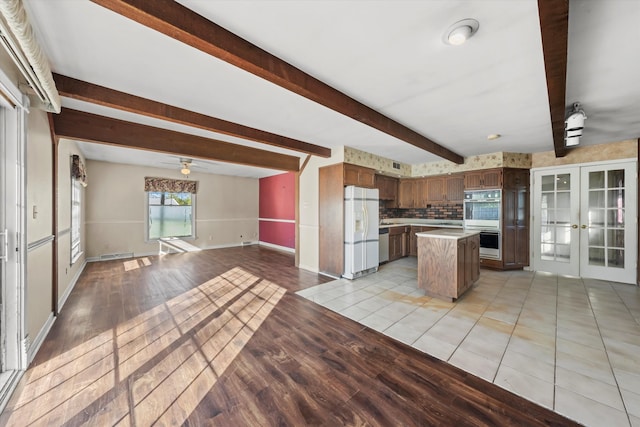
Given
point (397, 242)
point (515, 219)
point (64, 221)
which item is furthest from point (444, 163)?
point (64, 221)

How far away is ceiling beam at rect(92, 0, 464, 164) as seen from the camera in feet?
4.22

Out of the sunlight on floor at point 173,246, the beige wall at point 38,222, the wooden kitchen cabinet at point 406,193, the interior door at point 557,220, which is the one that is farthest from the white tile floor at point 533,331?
the sunlight on floor at point 173,246

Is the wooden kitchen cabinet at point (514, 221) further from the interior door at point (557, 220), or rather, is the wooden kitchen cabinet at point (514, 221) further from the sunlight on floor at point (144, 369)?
the sunlight on floor at point (144, 369)

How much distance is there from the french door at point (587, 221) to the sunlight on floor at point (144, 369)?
18.1ft

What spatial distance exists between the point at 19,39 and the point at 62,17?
33cm

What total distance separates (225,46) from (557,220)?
20.5ft

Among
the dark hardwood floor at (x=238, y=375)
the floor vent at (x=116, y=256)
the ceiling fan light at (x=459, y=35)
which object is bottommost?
the dark hardwood floor at (x=238, y=375)

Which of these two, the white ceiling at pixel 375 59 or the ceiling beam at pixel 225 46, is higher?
the white ceiling at pixel 375 59

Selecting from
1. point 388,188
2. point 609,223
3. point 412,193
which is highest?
point 388,188

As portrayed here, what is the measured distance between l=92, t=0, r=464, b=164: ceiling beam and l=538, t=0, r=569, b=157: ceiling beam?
150cm

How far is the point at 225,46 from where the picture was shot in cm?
157

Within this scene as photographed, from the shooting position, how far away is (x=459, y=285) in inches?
129

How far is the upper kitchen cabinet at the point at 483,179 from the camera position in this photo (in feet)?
16.0

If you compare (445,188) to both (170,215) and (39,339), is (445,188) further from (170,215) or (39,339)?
(170,215)
